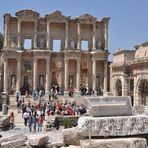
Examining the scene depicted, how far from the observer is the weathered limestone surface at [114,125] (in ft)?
28.9

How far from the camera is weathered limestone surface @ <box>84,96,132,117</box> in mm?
9047

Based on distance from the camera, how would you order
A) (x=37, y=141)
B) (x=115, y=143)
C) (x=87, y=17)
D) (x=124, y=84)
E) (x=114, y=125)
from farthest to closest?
(x=87, y=17) → (x=124, y=84) → (x=37, y=141) → (x=114, y=125) → (x=115, y=143)

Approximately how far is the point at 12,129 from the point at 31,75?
20703 millimetres

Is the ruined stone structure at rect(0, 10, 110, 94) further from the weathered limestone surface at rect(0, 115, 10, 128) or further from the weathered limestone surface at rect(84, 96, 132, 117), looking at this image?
the weathered limestone surface at rect(84, 96, 132, 117)

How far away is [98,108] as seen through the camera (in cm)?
902

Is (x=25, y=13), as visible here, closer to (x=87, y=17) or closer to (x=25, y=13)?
(x=25, y=13)

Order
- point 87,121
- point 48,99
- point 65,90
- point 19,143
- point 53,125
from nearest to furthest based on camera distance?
point 87,121, point 19,143, point 53,125, point 48,99, point 65,90

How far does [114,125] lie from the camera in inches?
351

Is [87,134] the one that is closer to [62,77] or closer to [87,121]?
[87,121]

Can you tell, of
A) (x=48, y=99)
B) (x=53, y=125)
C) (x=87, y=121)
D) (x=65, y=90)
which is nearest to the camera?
(x=87, y=121)

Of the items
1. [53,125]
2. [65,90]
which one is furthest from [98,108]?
[65,90]

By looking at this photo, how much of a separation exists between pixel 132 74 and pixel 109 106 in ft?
78.1

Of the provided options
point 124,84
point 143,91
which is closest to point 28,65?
point 124,84

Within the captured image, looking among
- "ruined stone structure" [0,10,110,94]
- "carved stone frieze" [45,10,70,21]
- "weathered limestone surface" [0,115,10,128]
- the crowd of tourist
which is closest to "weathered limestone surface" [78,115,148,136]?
the crowd of tourist
